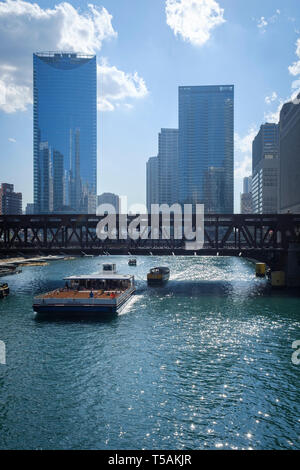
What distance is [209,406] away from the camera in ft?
77.6

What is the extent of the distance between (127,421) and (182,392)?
17.4 ft

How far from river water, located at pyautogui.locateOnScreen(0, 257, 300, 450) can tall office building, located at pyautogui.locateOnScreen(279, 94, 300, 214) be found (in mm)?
107239

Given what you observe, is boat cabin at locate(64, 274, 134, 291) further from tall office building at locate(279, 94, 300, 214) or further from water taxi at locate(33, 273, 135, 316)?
tall office building at locate(279, 94, 300, 214)

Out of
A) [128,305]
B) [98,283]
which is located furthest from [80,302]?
[98,283]

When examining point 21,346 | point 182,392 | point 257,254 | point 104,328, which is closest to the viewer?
point 182,392

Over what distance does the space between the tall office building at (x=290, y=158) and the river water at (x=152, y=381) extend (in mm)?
107239

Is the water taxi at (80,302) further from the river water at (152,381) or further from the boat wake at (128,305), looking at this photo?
the river water at (152,381)

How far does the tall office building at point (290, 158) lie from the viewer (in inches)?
5645

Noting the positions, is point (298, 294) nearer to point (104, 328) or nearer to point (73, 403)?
point (104, 328)

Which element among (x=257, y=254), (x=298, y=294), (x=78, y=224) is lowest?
(x=298, y=294)

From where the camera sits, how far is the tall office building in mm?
143375

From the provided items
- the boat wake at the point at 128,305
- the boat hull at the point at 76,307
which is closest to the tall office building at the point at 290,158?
the boat wake at the point at 128,305

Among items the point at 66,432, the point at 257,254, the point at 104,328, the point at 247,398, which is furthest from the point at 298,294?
the point at 66,432

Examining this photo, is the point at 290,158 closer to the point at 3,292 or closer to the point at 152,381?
the point at 3,292
